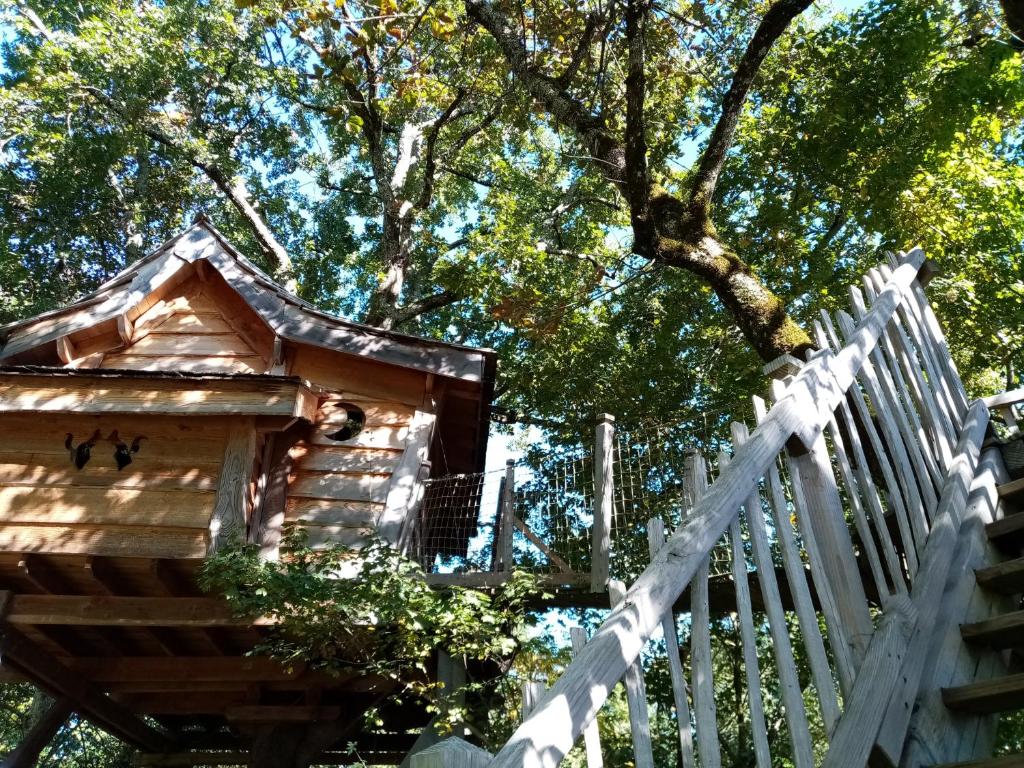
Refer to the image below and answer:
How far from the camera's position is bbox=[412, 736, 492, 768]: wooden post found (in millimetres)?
1677

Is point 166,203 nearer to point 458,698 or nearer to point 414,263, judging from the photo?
point 414,263

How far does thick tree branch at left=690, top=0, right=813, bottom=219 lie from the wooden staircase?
4492mm

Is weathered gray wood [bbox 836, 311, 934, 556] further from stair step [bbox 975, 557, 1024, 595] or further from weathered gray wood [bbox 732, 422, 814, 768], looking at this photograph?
weathered gray wood [bbox 732, 422, 814, 768]

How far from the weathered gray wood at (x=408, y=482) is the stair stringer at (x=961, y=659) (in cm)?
478

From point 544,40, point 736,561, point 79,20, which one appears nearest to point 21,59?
point 79,20

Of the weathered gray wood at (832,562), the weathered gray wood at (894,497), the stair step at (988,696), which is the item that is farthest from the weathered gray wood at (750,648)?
the weathered gray wood at (894,497)

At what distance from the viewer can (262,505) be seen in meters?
7.55

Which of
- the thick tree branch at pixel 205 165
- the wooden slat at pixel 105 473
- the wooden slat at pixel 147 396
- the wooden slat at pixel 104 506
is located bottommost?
the wooden slat at pixel 104 506

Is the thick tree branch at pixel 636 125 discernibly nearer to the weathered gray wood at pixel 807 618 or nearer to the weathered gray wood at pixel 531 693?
the weathered gray wood at pixel 807 618

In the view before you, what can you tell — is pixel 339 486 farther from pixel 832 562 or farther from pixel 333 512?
pixel 832 562

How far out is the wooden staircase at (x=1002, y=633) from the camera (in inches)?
100

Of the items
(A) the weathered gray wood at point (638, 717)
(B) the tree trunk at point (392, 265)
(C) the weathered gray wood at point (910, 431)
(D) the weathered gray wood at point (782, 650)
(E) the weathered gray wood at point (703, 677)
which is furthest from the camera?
(B) the tree trunk at point (392, 265)

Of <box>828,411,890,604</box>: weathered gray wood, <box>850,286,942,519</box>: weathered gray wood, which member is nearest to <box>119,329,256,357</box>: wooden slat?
<box>850,286,942,519</box>: weathered gray wood

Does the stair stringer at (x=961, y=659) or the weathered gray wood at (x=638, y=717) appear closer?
the weathered gray wood at (x=638, y=717)
